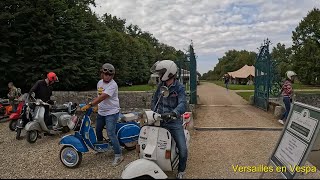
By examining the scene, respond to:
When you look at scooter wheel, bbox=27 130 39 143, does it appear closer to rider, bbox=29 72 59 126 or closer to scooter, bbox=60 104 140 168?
rider, bbox=29 72 59 126

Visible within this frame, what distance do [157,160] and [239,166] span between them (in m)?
1.77

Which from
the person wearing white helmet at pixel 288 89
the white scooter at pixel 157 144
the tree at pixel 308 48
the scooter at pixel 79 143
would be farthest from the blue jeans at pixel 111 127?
the tree at pixel 308 48

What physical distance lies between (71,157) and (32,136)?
256 cm

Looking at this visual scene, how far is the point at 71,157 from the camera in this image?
543cm

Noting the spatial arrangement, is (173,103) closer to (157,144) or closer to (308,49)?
(157,144)

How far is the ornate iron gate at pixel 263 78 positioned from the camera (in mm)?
13094

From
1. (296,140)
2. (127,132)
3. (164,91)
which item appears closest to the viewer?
(296,140)

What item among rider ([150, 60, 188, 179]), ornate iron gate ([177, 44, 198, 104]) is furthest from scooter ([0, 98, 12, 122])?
rider ([150, 60, 188, 179])

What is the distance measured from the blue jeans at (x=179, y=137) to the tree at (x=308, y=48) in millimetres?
42016

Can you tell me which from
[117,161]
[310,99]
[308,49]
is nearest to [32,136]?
[117,161]

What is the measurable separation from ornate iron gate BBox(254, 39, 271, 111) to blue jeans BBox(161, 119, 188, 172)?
944 cm

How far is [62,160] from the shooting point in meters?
5.48

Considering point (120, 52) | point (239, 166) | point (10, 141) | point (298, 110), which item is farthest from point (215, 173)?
point (120, 52)

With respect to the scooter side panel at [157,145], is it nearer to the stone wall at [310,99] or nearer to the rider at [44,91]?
the rider at [44,91]
